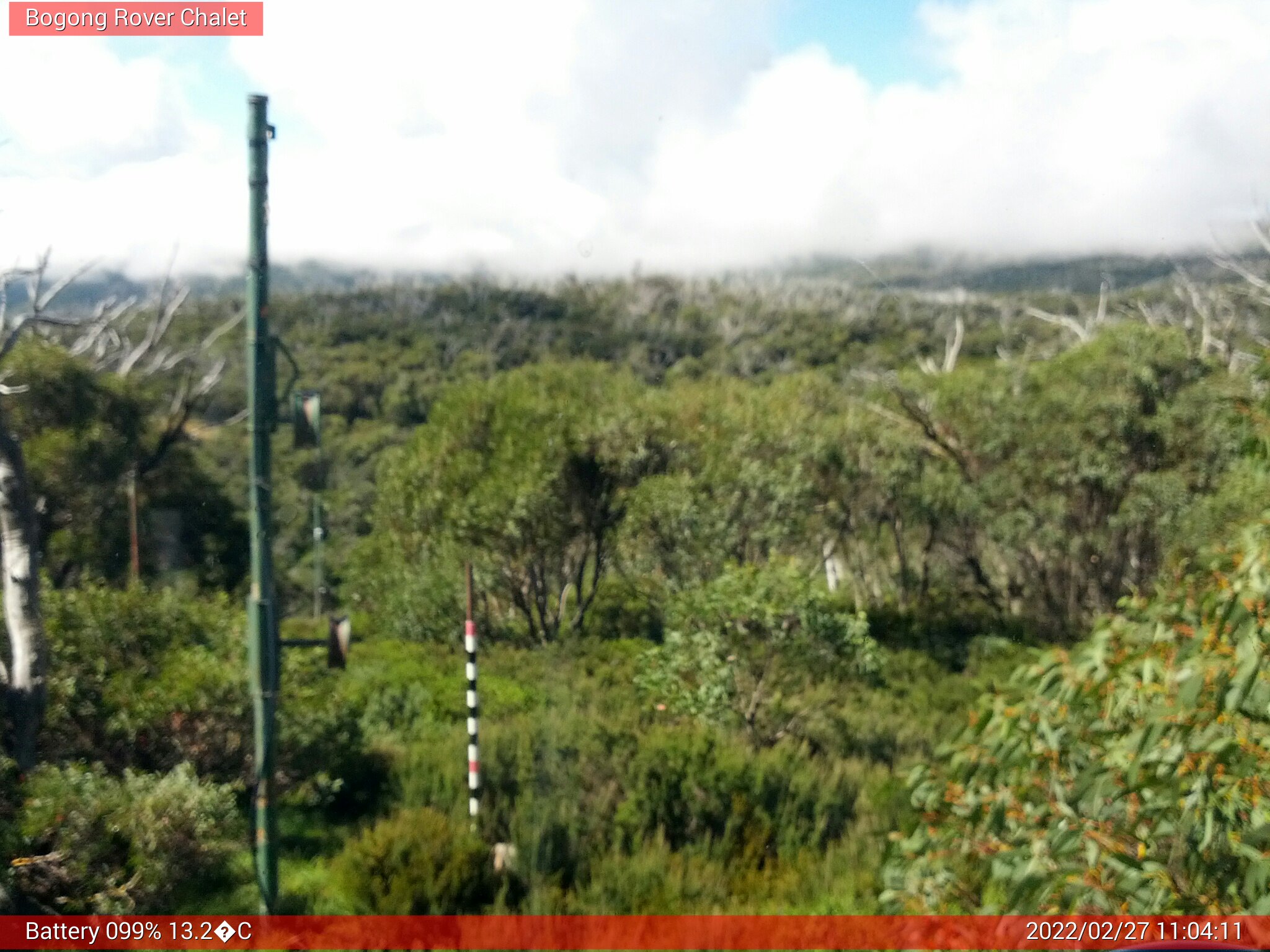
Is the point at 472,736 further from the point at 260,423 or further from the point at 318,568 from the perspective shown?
the point at 260,423

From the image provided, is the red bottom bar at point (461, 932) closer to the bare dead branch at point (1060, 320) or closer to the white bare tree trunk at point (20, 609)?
the white bare tree trunk at point (20, 609)

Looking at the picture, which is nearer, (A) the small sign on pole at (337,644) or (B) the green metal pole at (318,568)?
(A) the small sign on pole at (337,644)

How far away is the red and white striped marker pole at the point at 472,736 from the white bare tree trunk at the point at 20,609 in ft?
6.46

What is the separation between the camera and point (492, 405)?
8391 mm

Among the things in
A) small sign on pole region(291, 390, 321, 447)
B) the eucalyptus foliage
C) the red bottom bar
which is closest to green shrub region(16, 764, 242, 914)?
the red bottom bar

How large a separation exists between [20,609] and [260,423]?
235cm

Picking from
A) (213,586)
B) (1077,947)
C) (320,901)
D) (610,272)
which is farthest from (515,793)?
(610,272)

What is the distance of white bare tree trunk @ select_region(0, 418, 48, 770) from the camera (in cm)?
495

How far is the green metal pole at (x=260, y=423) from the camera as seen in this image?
11.5ft

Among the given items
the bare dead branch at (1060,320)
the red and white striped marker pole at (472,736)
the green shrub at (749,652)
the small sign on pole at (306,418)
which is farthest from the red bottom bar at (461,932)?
the bare dead branch at (1060,320)

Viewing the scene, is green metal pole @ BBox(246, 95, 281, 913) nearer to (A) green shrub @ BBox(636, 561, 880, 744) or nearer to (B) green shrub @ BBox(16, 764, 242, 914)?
(B) green shrub @ BBox(16, 764, 242, 914)

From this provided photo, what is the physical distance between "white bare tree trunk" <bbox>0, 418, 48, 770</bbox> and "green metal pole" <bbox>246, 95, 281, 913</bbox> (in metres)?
1.86

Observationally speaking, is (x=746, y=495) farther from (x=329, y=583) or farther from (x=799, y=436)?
(x=329, y=583)

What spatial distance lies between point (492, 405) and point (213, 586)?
111 inches
